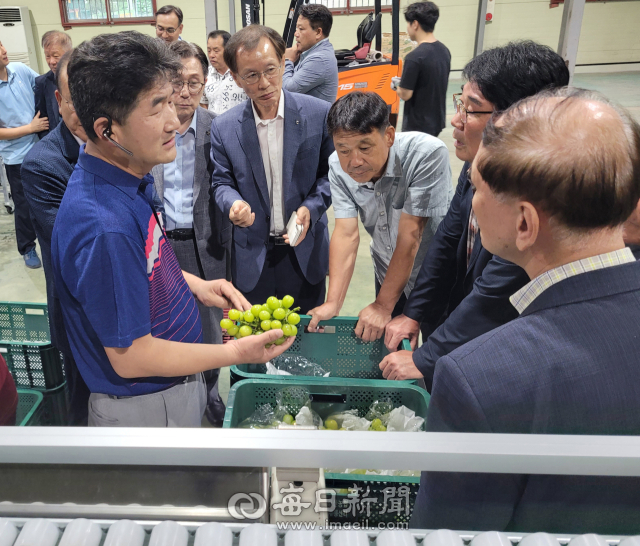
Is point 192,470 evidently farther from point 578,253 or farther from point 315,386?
point 315,386

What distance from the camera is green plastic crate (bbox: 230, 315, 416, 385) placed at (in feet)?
7.29

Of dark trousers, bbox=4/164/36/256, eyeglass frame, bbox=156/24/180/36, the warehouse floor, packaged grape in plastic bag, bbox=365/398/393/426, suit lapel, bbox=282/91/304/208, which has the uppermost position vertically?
eyeglass frame, bbox=156/24/180/36

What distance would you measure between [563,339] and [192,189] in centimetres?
223

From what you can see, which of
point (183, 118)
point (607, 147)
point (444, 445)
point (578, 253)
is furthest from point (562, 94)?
point (183, 118)

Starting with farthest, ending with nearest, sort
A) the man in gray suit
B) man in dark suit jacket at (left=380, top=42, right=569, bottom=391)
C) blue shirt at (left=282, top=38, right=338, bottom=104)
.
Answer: blue shirt at (left=282, top=38, right=338, bottom=104)
the man in gray suit
man in dark suit jacket at (left=380, top=42, right=569, bottom=391)

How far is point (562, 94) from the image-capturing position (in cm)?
98

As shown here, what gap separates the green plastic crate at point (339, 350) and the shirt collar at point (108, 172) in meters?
1.07

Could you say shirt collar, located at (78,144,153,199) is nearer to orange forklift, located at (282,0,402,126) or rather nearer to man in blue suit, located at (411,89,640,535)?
man in blue suit, located at (411,89,640,535)

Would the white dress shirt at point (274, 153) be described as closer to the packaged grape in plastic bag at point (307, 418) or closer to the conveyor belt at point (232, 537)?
the packaged grape in plastic bag at point (307, 418)

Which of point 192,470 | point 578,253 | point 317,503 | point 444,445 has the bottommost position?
point 317,503

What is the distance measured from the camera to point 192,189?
2.71 meters

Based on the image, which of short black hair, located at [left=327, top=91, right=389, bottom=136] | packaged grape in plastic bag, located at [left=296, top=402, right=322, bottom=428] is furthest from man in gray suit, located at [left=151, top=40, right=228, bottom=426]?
packaged grape in plastic bag, located at [left=296, top=402, right=322, bottom=428]

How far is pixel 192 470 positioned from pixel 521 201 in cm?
75

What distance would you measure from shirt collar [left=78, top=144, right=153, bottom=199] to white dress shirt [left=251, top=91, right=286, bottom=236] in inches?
58.1
